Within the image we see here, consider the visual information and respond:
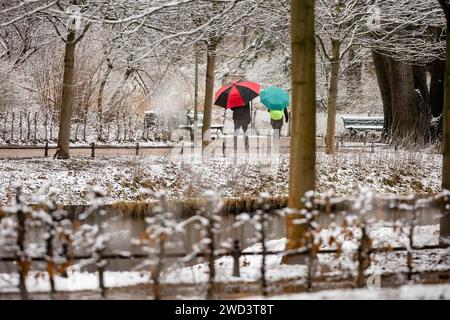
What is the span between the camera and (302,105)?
22.2 ft

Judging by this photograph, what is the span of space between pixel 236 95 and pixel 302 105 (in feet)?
32.4

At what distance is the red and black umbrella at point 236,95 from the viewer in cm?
1650

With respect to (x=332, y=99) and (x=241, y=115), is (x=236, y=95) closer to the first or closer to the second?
(x=241, y=115)

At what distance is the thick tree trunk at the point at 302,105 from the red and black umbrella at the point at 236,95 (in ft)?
31.5

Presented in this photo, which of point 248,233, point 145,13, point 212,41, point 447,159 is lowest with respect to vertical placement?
point 248,233

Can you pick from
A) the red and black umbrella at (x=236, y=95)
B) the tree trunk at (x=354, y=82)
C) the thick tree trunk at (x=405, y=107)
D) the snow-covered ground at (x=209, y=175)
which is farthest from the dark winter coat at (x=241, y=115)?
the tree trunk at (x=354, y=82)

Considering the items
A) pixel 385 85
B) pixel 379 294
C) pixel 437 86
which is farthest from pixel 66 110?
pixel 437 86

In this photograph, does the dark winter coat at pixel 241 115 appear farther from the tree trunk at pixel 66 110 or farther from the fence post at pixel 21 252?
the fence post at pixel 21 252
